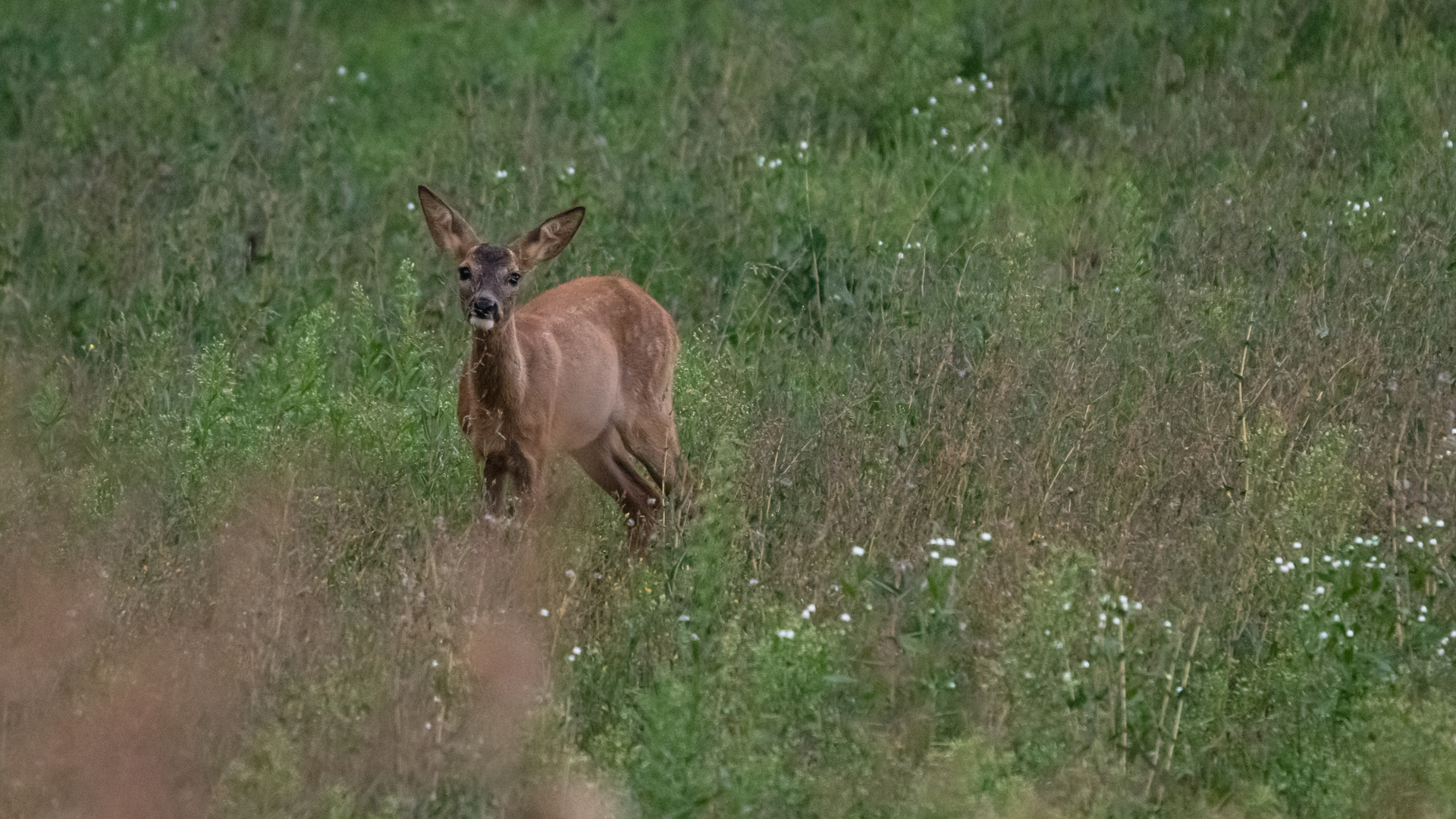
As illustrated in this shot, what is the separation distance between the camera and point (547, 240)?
666cm

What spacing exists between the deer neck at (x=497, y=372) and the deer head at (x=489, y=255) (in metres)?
0.08

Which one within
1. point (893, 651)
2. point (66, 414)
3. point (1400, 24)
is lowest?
point (66, 414)

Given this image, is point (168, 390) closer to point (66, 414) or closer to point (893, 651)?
point (66, 414)

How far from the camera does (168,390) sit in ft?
23.2

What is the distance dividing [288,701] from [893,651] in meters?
1.50

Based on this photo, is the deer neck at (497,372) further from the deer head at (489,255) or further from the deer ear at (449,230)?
the deer ear at (449,230)

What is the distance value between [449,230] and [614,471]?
132cm

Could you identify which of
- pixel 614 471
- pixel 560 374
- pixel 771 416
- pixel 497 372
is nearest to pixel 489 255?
pixel 497 372

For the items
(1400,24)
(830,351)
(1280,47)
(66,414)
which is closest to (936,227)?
(830,351)

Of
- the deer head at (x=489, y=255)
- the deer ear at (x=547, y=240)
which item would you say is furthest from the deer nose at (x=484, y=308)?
the deer ear at (x=547, y=240)

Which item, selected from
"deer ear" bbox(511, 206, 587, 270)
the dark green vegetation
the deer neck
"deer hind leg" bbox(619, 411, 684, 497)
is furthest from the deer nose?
"deer hind leg" bbox(619, 411, 684, 497)

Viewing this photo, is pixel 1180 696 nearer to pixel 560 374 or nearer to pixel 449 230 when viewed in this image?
pixel 560 374

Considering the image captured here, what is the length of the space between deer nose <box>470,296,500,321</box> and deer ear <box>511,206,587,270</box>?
0.44 m

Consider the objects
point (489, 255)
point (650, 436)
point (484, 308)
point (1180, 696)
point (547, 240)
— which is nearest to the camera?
point (1180, 696)
